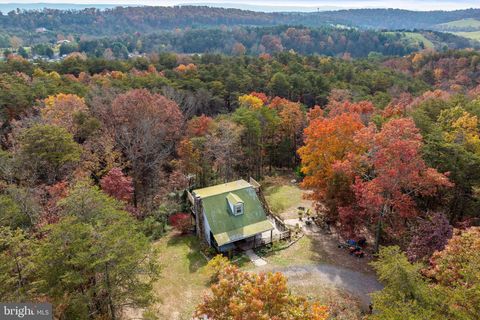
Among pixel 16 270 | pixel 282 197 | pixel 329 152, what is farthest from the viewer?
pixel 282 197

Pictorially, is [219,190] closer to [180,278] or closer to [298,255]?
[180,278]

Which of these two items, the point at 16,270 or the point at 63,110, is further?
the point at 63,110

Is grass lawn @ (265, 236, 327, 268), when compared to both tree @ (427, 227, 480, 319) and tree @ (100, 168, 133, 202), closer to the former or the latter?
tree @ (427, 227, 480, 319)

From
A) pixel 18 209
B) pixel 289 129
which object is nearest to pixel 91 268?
pixel 18 209

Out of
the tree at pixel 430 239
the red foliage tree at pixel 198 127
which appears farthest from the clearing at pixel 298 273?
the red foliage tree at pixel 198 127

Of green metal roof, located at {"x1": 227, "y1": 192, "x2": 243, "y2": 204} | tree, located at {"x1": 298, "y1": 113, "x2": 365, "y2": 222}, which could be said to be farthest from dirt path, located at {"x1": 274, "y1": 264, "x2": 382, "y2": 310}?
green metal roof, located at {"x1": 227, "y1": 192, "x2": 243, "y2": 204}

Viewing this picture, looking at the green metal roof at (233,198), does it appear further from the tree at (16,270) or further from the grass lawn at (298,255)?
the tree at (16,270)

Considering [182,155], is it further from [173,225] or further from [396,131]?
[396,131]
